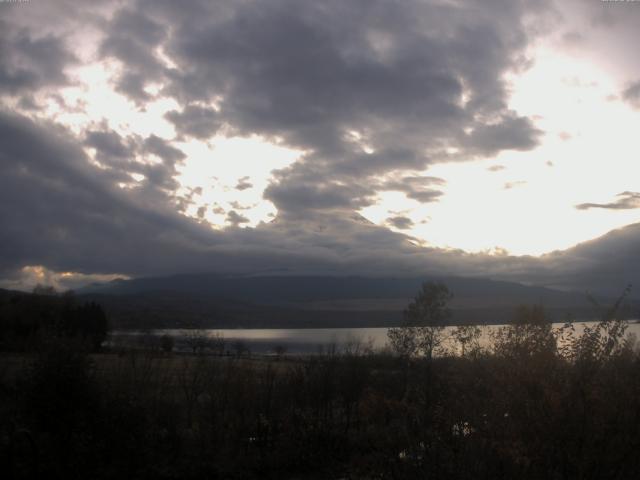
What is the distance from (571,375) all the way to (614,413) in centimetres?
76

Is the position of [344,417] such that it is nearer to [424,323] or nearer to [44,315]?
[424,323]

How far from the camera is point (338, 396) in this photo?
101 ft

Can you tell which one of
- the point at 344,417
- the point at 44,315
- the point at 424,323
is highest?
the point at 44,315

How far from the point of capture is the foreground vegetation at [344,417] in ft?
25.6

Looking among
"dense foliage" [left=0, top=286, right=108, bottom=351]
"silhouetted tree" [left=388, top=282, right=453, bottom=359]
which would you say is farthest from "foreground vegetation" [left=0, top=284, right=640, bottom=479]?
"dense foliage" [left=0, top=286, right=108, bottom=351]

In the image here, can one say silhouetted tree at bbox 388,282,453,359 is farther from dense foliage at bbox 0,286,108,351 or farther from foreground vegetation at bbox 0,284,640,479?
dense foliage at bbox 0,286,108,351

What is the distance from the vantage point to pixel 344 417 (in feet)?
108

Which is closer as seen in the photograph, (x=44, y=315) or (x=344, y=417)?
(x=344, y=417)

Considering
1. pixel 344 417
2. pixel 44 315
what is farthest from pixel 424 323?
pixel 44 315

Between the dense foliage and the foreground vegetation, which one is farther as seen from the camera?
the dense foliage

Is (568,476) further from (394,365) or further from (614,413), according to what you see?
(394,365)

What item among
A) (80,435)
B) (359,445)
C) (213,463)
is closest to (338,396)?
(359,445)

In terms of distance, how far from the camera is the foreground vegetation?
25.6 feet

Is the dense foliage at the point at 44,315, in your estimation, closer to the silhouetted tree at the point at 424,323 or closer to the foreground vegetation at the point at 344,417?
the silhouetted tree at the point at 424,323
